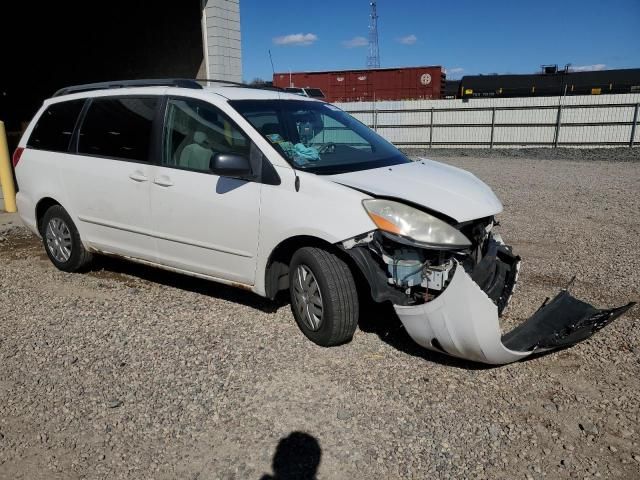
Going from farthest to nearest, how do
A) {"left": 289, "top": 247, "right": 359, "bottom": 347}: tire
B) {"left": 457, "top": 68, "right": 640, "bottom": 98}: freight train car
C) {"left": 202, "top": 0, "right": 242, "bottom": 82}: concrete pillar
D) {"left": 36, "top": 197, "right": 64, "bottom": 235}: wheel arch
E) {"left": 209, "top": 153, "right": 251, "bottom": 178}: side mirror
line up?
{"left": 457, "top": 68, "right": 640, "bottom": 98}: freight train car
{"left": 202, "top": 0, "right": 242, "bottom": 82}: concrete pillar
{"left": 36, "top": 197, "right": 64, "bottom": 235}: wheel arch
{"left": 209, "top": 153, "right": 251, "bottom": 178}: side mirror
{"left": 289, "top": 247, "right": 359, "bottom": 347}: tire

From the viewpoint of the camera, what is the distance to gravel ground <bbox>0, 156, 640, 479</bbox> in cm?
265

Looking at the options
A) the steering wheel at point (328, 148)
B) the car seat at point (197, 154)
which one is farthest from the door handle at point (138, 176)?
the steering wheel at point (328, 148)

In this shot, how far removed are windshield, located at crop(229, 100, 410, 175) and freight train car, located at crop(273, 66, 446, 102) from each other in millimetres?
28777

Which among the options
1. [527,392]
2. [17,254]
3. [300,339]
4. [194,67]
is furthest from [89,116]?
[194,67]

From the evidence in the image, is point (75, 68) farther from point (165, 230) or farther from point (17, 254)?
point (165, 230)

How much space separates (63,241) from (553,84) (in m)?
29.5

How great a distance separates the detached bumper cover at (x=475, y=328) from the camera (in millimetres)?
3000

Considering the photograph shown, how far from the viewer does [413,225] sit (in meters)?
3.30

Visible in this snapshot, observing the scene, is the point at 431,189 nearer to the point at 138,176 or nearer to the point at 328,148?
the point at 328,148

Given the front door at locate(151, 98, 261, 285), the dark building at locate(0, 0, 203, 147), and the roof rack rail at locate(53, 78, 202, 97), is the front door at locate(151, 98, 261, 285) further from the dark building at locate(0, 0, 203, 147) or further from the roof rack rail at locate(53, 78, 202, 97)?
the dark building at locate(0, 0, 203, 147)

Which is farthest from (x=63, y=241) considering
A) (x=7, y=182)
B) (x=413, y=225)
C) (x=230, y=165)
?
(x=7, y=182)

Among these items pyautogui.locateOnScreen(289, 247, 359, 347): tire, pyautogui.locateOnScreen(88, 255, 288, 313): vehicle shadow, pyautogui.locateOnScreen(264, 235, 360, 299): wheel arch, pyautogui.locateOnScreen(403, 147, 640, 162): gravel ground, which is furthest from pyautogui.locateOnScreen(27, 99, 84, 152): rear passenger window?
pyautogui.locateOnScreen(403, 147, 640, 162): gravel ground

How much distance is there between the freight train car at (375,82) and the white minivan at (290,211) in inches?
1128

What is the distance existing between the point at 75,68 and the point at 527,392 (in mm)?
18251
